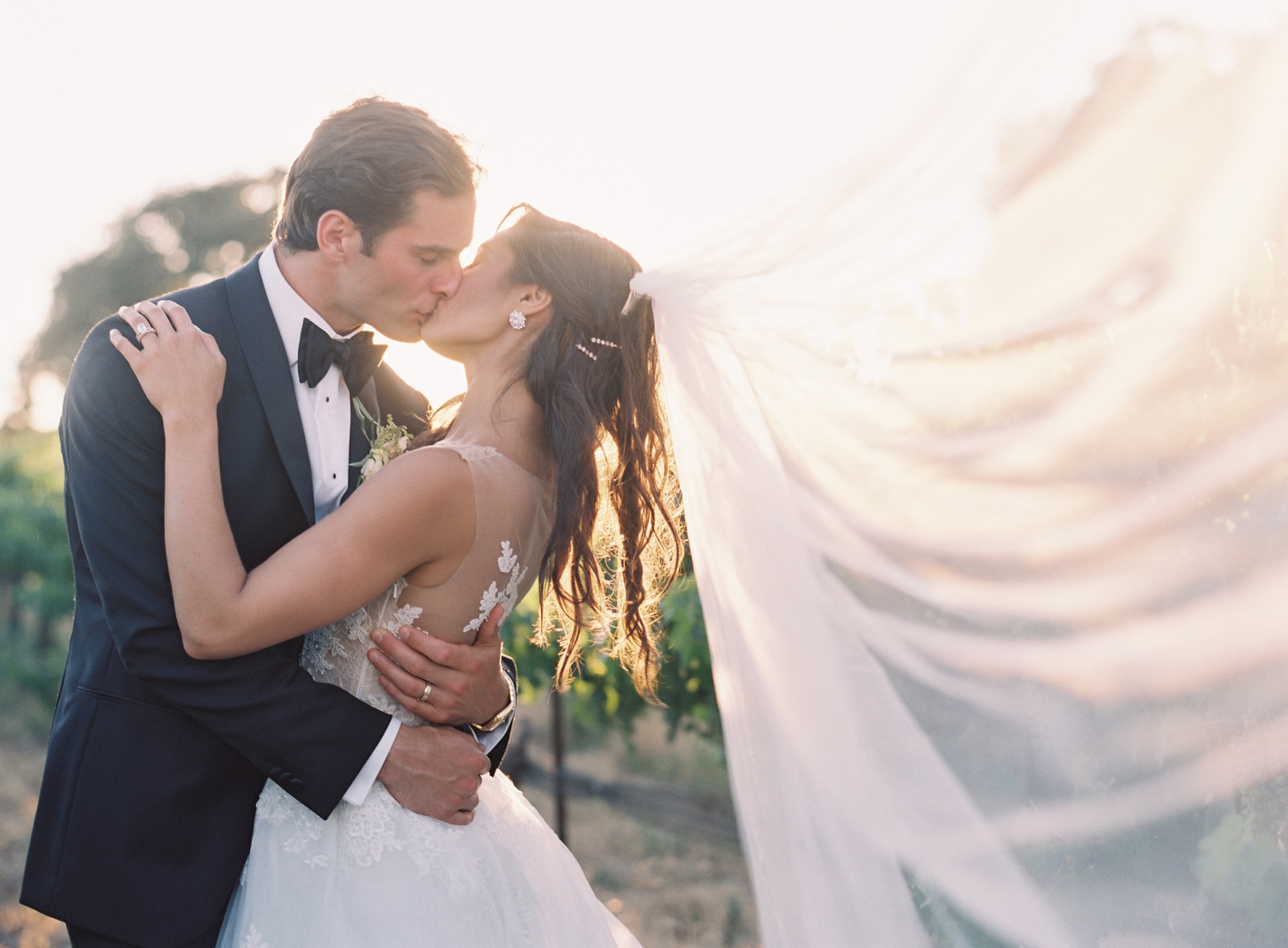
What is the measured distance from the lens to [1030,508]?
1.77 m

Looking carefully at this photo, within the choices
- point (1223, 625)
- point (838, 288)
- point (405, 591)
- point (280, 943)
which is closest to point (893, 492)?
point (838, 288)

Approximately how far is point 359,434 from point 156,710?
747 mm

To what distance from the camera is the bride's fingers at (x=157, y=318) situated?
2.17 m

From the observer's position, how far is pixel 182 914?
2145mm

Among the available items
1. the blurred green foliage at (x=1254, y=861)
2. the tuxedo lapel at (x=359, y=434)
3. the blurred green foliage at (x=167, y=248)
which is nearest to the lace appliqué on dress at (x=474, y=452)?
the tuxedo lapel at (x=359, y=434)

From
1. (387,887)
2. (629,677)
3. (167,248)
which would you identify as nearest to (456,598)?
(387,887)

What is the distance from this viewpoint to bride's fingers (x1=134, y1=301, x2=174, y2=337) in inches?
85.4

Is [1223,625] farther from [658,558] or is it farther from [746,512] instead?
[658,558]

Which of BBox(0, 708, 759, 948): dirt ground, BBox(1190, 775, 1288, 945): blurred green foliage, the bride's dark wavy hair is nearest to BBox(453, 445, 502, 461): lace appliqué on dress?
the bride's dark wavy hair

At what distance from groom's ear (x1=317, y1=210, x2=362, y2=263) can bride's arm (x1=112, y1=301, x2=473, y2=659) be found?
41 cm

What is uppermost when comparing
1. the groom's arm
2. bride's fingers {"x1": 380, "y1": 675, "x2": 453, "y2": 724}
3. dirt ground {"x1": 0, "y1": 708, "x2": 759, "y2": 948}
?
the groom's arm

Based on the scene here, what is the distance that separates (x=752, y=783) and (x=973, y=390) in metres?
0.83

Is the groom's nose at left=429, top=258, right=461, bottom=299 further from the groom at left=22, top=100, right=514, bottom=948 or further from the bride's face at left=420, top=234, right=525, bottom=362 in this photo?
the groom at left=22, top=100, right=514, bottom=948

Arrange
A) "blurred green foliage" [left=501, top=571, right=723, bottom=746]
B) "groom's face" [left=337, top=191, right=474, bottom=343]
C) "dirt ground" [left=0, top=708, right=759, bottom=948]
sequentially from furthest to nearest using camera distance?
"dirt ground" [left=0, top=708, right=759, bottom=948] < "blurred green foliage" [left=501, top=571, right=723, bottom=746] < "groom's face" [left=337, top=191, right=474, bottom=343]
